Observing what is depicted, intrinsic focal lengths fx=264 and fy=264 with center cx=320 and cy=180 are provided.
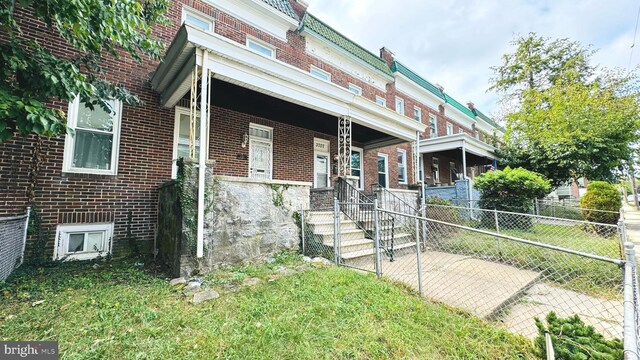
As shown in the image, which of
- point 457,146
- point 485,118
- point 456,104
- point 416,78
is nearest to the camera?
point 457,146

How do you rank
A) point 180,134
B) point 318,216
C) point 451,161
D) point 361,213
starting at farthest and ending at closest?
point 451,161, point 361,213, point 180,134, point 318,216

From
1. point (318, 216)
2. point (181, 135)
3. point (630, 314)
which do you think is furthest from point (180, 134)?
point (630, 314)

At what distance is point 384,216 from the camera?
7562 mm

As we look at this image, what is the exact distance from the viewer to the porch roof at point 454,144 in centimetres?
1219

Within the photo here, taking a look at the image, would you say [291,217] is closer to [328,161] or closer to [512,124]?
[328,161]

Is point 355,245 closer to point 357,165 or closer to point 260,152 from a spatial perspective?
point 260,152

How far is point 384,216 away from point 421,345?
5.14 m

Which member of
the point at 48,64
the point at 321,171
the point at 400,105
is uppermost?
the point at 400,105

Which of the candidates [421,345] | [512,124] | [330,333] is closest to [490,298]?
[421,345]

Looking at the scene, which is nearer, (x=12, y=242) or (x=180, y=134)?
(x=12, y=242)

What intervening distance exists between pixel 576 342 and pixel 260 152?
7299 millimetres

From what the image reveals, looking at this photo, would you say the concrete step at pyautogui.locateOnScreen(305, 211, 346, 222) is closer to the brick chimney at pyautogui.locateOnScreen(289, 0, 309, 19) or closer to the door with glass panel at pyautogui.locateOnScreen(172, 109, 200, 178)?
the door with glass panel at pyautogui.locateOnScreen(172, 109, 200, 178)

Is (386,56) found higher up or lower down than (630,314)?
higher up

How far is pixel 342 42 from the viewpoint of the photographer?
11.1 metres
